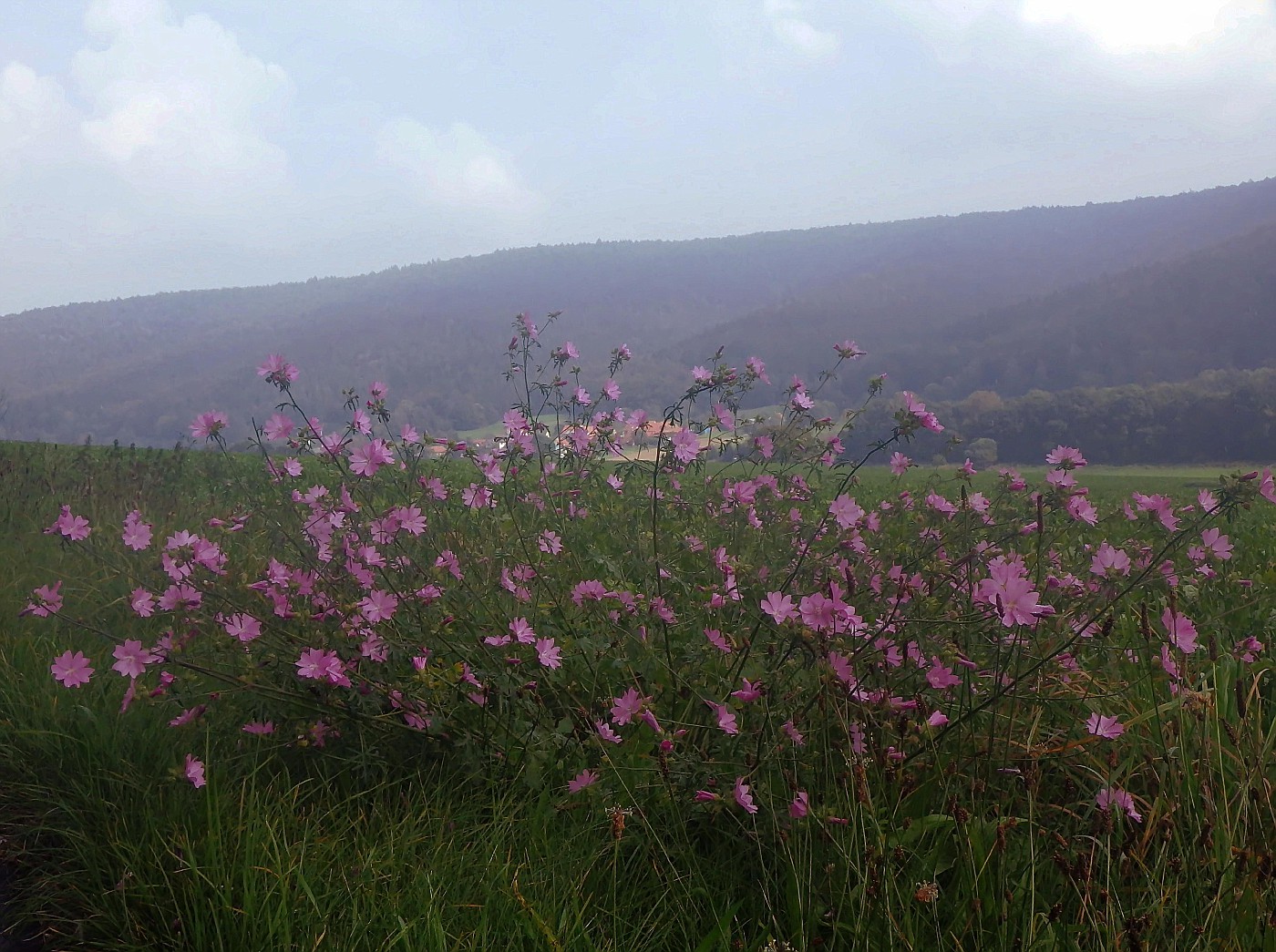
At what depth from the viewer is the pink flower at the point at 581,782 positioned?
2104 millimetres

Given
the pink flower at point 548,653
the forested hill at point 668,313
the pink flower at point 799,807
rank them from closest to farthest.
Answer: the pink flower at point 799,807
the pink flower at point 548,653
the forested hill at point 668,313

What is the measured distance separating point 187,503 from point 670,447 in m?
5.56

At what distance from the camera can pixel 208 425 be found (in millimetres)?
3127

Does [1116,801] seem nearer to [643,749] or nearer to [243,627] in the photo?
[643,749]

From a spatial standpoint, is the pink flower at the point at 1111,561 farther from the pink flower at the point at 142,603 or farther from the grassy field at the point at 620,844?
the pink flower at the point at 142,603

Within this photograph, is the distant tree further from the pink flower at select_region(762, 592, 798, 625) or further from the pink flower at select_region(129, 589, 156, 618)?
the pink flower at select_region(129, 589, 156, 618)

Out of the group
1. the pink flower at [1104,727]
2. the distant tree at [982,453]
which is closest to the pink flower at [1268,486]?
the pink flower at [1104,727]

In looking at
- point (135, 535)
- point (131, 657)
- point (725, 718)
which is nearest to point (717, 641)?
point (725, 718)

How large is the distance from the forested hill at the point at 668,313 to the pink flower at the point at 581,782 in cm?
2092

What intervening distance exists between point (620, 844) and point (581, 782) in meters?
0.21

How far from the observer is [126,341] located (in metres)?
85.4

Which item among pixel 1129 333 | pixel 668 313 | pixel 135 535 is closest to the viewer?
pixel 135 535

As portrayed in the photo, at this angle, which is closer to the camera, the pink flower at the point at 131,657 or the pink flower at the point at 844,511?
the pink flower at the point at 131,657

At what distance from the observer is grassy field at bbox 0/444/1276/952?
1.71 m
